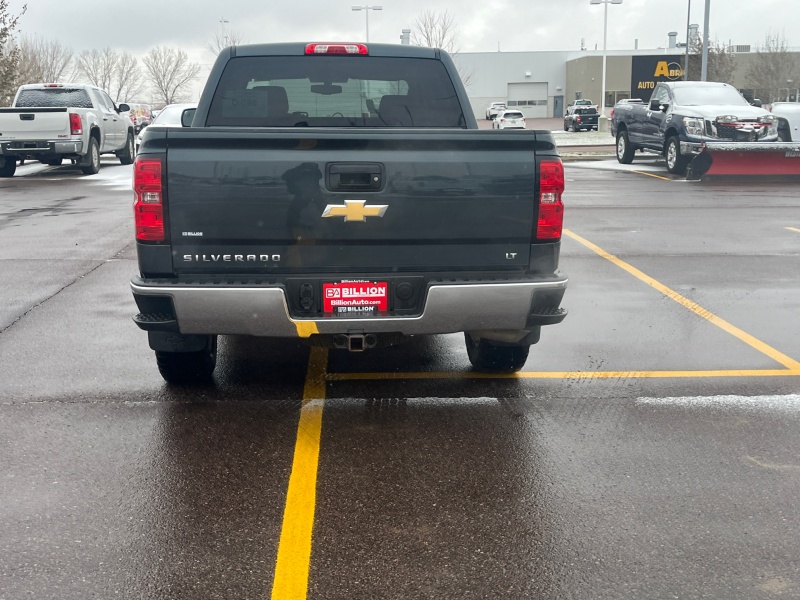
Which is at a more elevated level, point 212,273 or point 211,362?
point 212,273

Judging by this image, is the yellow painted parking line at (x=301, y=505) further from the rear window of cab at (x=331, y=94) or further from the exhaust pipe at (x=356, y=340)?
the rear window of cab at (x=331, y=94)

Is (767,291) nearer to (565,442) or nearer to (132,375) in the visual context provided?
(565,442)

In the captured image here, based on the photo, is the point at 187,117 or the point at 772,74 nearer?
the point at 187,117

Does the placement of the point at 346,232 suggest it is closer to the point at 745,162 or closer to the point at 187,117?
the point at 187,117

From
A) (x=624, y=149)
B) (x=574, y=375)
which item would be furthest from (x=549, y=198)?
(x=624, y=149)

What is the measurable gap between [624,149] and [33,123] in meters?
14.1

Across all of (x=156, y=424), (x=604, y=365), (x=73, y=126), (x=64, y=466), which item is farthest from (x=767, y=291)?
(x=73, y=126)

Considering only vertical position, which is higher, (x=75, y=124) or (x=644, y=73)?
(x=644, y=73)

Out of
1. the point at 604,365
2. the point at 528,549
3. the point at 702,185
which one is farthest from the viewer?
the point at 702,185

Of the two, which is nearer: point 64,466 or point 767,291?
point 64,466

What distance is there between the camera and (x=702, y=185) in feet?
61.5

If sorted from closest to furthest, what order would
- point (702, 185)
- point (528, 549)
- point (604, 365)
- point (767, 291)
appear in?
point (528, 549)
point (604, 365)
point (767, 291)
point (702, 185)

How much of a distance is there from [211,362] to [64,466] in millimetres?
1395

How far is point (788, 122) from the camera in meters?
20.0
